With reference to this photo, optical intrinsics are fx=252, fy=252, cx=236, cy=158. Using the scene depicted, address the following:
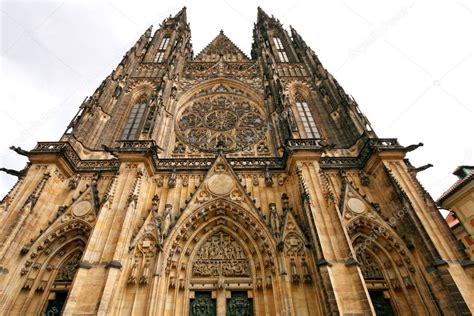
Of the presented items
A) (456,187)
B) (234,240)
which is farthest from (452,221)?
(234,240)

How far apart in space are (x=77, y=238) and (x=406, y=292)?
37.7ft

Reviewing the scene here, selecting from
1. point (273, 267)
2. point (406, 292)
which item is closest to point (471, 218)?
point (406, 292)

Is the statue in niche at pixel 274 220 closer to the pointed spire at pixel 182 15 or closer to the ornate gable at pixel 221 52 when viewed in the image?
the ornate gable at pixel 221 52

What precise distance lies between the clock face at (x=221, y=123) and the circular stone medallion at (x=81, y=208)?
5.36 meters

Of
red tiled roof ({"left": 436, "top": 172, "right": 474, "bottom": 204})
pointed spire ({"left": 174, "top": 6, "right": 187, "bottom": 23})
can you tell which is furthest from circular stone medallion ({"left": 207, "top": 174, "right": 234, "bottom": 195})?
pointed spire ({"left": 174, "top": 6, "right": 187, "bottom": 23})

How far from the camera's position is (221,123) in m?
14.3

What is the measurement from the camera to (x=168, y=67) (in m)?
16.5

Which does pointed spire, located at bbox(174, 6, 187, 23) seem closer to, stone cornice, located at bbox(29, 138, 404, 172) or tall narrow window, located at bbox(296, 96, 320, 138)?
tall narrow window, located at bbox(296, 96, 320, 138)

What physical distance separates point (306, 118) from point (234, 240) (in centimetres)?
851

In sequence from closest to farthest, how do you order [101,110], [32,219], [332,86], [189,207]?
[32,219] → [189,207] → [101,110] → [332,86]

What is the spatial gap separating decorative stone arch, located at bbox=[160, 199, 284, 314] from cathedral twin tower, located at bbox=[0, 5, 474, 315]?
0.04 m

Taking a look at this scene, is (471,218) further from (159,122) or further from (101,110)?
(101,110)

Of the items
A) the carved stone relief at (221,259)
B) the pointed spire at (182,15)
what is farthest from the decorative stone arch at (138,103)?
the pointed spire at (182,15)

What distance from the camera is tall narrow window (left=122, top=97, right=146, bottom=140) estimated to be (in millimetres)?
13531
